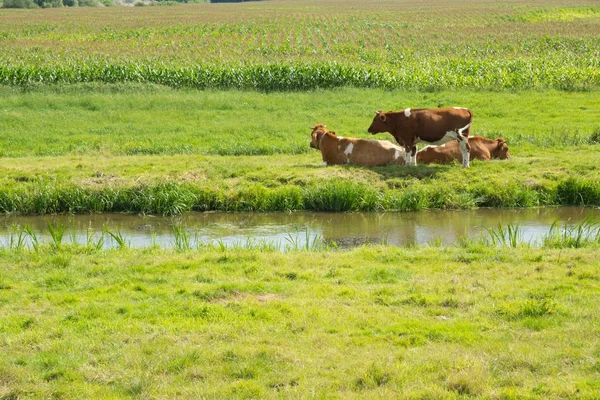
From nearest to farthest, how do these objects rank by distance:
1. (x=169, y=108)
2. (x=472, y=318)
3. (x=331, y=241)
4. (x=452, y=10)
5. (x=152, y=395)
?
(x=152, y=395), (x=472, y=318), (x=331, y=241), (x=169, y=108), (x=452, y=10)

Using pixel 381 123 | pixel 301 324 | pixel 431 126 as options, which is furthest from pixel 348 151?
pixel 301 324

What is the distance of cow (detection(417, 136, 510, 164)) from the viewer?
804 inches

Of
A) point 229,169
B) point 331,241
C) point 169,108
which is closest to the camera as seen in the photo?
point 331,241

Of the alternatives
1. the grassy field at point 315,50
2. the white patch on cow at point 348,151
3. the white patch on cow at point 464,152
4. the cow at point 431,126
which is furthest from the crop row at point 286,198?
the grassy field at point 315,50

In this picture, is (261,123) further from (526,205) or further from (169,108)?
(526,205)

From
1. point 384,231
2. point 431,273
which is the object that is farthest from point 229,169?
point 431,273

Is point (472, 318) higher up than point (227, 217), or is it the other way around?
point (472, 318)

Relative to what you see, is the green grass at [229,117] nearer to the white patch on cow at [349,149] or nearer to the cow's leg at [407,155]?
the white patch on cow at [349,149]

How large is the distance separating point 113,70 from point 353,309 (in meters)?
25.7

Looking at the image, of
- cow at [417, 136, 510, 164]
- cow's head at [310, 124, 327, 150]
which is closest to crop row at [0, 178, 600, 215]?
cow at [417, 136, 510, 164]

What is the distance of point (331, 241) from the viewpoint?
15188 millimetres

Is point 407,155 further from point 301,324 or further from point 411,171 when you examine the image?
point 301,324

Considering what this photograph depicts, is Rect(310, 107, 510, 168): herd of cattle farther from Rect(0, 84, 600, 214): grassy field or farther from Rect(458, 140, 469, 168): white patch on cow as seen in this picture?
Rect(0, 84, 600, 214): grassy field

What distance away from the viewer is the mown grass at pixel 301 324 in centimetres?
748
